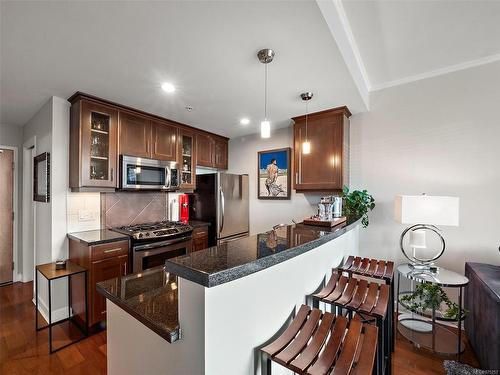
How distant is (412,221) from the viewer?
2176mm

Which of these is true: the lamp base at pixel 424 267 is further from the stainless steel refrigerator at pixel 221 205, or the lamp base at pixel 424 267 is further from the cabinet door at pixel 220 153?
the cabinet door at pixel 220 153

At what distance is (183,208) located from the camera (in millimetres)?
3811

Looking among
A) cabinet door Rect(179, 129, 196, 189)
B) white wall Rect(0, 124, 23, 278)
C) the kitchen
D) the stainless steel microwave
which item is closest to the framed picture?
the kitchen

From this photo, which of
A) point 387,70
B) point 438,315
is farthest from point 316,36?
point 438,315

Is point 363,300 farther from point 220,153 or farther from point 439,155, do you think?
point 220,153

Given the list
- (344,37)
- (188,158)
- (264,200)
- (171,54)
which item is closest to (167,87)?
(171,54)

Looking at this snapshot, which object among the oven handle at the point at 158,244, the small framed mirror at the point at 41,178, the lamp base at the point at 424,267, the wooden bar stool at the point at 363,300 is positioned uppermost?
the small framed mirror at the point at 41,178

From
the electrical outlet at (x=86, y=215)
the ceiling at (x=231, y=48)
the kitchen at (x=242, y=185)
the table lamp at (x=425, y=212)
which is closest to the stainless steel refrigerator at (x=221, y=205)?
the kitchen at (x=242, y=185)

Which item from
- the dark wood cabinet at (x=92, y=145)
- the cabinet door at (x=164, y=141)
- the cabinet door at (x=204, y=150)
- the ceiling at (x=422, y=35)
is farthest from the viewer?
the cabinet door at (x=204, y=150)

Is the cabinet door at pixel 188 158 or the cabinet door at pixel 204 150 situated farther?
the cabinet door at pixel 204 150

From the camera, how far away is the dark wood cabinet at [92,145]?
2.44 m

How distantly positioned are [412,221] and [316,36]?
5.87 feet

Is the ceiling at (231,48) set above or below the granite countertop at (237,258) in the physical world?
above

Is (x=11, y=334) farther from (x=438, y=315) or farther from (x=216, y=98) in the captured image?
(x=438, y=315)
